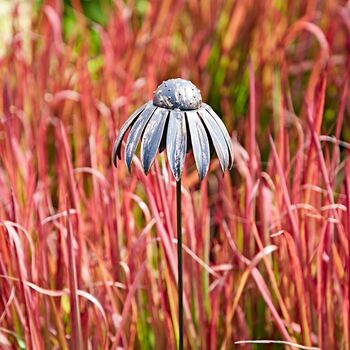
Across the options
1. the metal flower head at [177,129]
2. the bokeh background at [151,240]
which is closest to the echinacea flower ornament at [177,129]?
the metal flower head at [177,129]

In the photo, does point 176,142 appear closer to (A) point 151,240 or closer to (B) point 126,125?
(B) point 126,125

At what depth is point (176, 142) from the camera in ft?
2.40

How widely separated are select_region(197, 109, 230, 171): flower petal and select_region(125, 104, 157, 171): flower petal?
0.05 m

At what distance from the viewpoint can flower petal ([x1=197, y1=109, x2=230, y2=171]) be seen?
756mm

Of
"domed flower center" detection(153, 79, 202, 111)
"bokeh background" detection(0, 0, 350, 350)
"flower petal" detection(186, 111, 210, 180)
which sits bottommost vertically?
"bokeh background" detection(0, 0, 350, 350)

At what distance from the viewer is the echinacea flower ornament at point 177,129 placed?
0.73 metres

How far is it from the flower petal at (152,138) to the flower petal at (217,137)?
1.6 inches

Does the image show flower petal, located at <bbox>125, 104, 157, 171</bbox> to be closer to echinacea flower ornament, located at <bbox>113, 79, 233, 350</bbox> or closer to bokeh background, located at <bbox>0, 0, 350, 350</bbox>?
echinacea flower ornament, located at <bbox>113, 79, 233, 350</bbox>

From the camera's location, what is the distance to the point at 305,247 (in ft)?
→ 3.56

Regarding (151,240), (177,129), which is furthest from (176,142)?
(151,240)

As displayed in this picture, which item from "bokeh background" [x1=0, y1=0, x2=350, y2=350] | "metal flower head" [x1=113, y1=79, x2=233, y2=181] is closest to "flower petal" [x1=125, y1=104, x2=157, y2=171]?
"metal flower head" [x1=113, y1=79, x2=233, y2=181]

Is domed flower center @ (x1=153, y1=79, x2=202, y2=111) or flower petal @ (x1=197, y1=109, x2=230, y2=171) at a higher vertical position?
domed flower center @ (x1=153, y1=79, x2=202, y2=111)

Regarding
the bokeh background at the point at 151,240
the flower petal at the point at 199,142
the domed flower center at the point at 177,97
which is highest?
the domed flower center at the point at 177,97

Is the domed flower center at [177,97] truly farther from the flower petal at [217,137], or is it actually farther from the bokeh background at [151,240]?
the bokeh background at [151,240]
